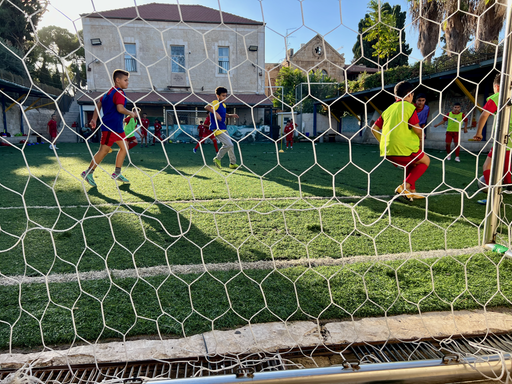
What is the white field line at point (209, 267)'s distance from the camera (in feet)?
6.62

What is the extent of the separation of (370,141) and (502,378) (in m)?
18.2

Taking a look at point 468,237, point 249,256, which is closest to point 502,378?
point 249,256

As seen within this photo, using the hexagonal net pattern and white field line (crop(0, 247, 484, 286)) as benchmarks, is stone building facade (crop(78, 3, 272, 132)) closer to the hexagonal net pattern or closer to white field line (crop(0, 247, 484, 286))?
the hexagonal net pattern

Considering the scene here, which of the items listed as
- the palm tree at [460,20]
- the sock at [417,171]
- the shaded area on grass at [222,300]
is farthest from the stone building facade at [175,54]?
the shaded area on grass at [222,300]

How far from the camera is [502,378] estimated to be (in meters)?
1.30

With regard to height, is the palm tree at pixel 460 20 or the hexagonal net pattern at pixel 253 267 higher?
the palm tree at pixel 460 20

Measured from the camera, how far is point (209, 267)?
7.22 feet

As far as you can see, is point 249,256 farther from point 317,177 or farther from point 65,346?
point 317,177

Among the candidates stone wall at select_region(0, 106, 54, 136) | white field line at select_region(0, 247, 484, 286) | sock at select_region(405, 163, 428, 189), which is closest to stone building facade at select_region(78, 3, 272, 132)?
stone wall at select_region(0, 106, 54, 136)

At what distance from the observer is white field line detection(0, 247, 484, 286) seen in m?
2.02

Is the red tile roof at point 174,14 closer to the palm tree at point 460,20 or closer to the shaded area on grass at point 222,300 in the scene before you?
the palm tree at point 460,20

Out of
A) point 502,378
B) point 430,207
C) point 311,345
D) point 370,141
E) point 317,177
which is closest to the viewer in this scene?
point 502,378

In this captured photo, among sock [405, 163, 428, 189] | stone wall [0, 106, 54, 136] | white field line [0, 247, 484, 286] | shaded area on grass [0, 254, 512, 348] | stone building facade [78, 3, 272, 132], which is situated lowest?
shaded area on grass [0, 254, 512, 348]

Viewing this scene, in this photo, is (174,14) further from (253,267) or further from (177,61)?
(253,267)
